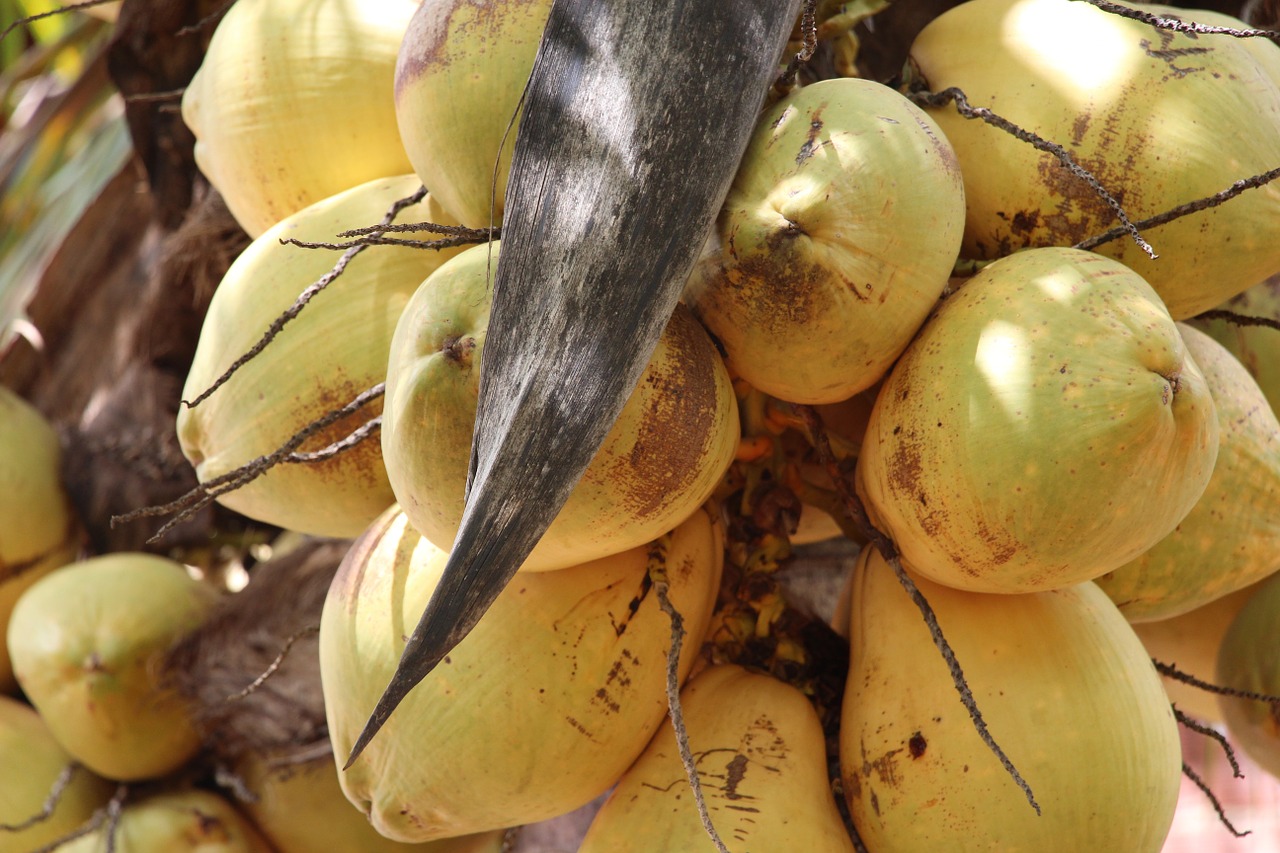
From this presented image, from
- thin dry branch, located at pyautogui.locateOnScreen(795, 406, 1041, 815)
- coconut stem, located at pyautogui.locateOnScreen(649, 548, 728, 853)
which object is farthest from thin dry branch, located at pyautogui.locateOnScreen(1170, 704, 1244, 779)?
coconut stem, located at pyautogui.locateOnScreen(649, 548, 728, 853)

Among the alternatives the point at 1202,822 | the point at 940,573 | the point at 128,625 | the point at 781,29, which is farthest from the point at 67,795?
the point at 1202,822

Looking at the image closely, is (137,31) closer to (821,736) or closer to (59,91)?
(59,91)

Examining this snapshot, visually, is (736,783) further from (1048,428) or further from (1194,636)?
(1194,636)

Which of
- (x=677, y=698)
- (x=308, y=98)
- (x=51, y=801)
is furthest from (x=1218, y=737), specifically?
(x=51, y=801)

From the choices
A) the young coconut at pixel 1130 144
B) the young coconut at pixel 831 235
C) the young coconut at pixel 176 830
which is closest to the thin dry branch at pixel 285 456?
the young coconut at pixel 831 235

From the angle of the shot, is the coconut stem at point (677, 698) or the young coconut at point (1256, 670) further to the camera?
the young coconut at point (1256, 670)

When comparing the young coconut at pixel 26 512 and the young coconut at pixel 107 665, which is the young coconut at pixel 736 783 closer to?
the young coconut at pixel 107 665
